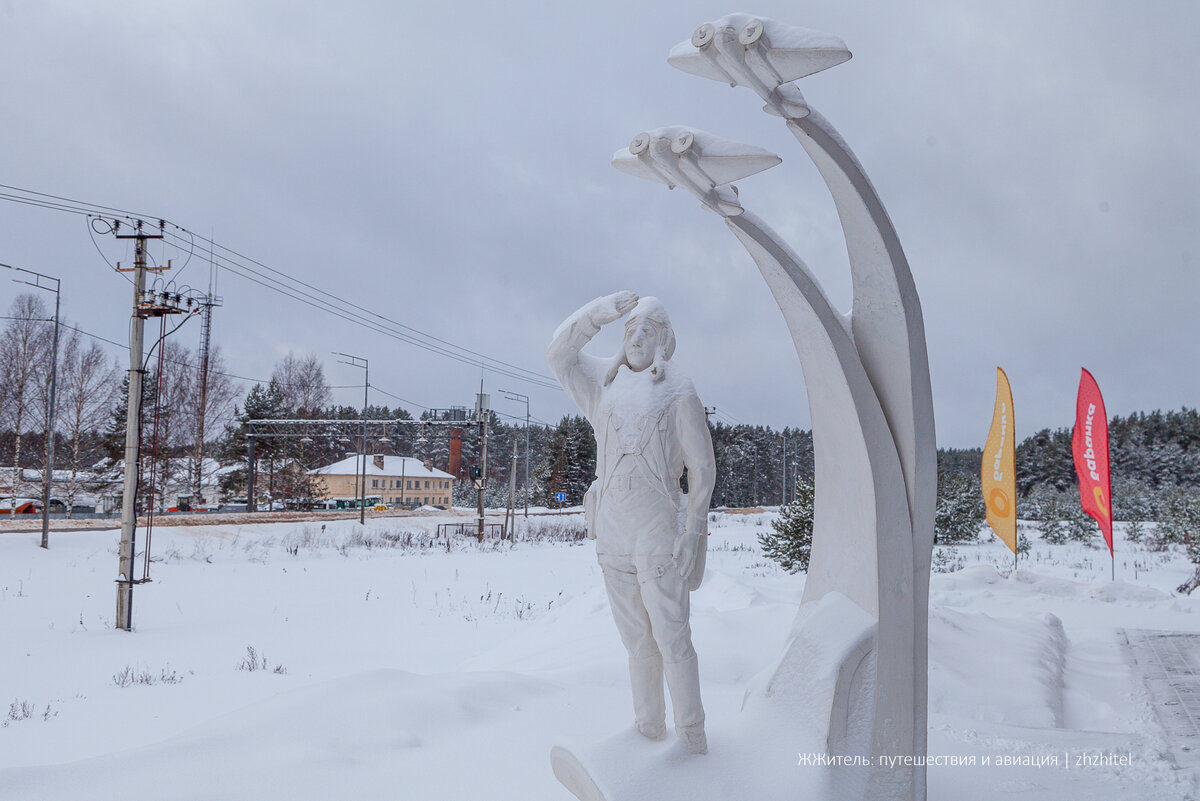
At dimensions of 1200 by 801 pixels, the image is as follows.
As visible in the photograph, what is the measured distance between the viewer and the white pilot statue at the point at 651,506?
3680mm

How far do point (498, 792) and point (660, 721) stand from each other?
1095 mm

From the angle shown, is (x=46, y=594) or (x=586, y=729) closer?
(x=586, y=729)

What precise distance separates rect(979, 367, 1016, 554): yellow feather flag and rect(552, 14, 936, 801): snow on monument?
10.7 meters

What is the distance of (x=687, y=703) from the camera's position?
3693 millimetres

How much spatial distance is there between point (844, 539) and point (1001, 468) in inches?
432

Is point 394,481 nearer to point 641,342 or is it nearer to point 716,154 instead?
point 641,342

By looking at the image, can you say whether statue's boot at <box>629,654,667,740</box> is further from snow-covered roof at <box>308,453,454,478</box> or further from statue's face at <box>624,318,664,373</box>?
snow-covered roof at <box>308,453,454,478</box>

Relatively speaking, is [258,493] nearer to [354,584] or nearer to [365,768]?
[354,584]

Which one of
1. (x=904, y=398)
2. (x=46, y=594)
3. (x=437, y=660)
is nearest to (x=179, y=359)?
(x=46, y=594)

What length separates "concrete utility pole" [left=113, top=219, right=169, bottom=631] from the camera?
9.56 m

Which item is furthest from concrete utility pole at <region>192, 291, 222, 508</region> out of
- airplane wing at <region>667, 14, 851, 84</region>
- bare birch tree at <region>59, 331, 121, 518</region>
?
airplane wing at <region>667, 14, 851, 84</region>

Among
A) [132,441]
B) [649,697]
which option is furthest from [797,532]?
[649,697]

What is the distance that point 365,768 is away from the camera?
14.6 ft

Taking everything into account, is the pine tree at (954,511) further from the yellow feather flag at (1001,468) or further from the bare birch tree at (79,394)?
the bare birch tree at (79,394)
